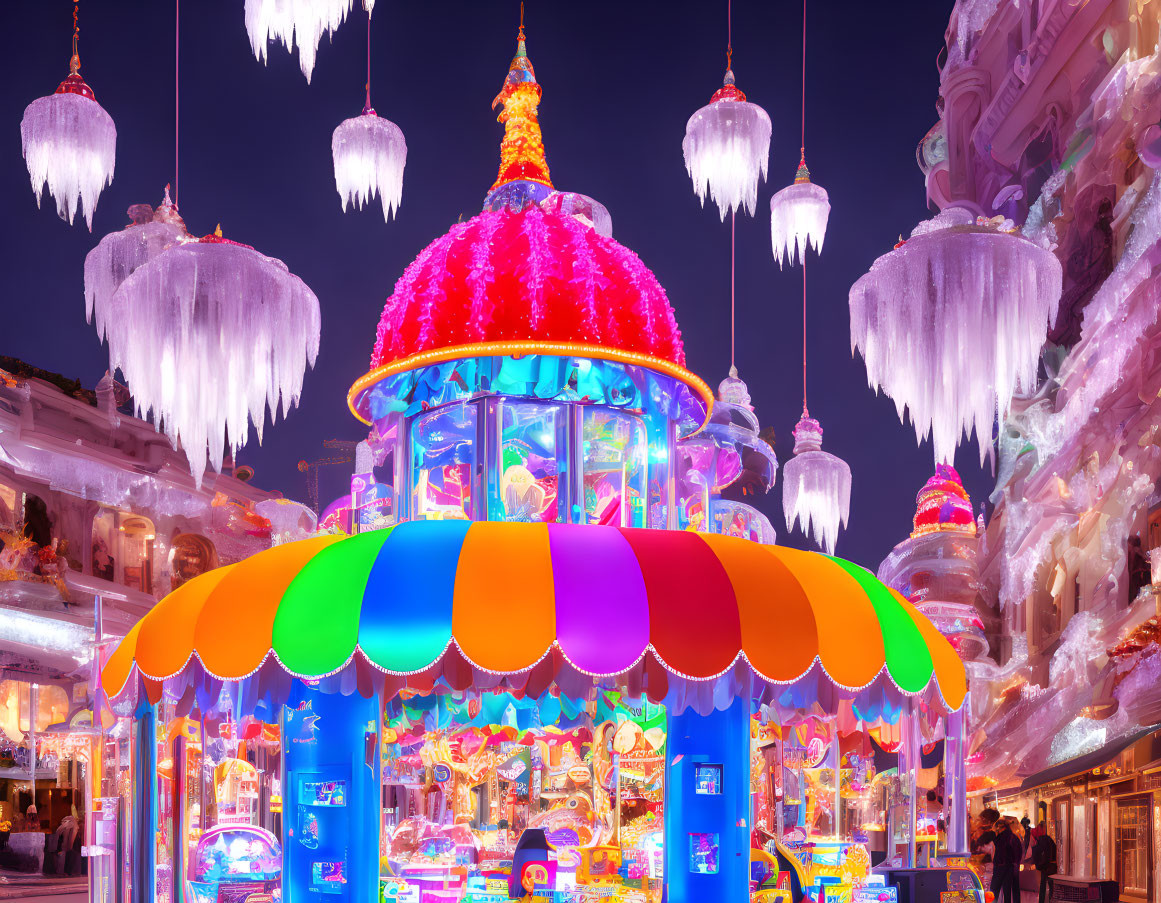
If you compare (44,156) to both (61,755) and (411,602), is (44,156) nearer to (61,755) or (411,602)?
(411,602)

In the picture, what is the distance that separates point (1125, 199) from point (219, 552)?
28575mm

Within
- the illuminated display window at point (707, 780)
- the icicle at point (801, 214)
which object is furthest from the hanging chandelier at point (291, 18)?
the icicle at point (801, 214)

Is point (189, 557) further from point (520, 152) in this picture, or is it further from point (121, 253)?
point (520, 152)

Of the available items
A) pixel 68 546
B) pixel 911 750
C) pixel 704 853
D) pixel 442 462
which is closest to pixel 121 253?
pixel 442 462

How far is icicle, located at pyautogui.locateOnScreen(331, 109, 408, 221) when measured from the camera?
18.8 metres

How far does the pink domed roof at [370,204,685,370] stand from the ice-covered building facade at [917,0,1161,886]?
12.7 meters

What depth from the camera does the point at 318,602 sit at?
11320mm

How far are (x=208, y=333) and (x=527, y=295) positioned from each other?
4167 mm

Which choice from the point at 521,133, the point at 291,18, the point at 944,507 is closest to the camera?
the point at 291,18

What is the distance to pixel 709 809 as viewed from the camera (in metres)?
12.2

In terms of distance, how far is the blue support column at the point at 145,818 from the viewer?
12586 millimetres

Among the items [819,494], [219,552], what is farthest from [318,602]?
[219,552]

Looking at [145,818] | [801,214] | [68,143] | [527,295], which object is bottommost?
[145,818]

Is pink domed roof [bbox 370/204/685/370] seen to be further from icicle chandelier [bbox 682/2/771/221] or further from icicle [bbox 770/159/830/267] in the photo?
icicle [bbox 770/159/830/267]
